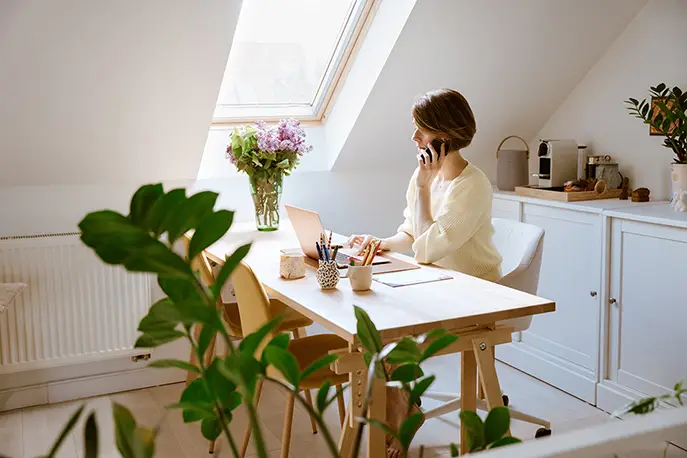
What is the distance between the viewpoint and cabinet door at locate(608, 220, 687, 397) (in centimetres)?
299

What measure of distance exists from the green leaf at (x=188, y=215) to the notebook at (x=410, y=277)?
1678mm

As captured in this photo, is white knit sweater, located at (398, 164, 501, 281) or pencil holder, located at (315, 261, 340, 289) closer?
pencil holder, located at (315, 261, 340, 289)

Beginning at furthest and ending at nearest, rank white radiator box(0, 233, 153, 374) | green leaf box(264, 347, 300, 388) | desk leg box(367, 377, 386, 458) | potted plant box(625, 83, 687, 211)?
white radiator box(0, 233, 153, 374)
potted plant box(625, 83, 687, 211)
desk leg box(367, 377, 386, 458)
green leaf box(264, 347, 300, 388)

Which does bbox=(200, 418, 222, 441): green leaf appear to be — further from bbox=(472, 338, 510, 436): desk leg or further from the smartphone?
the smartphone

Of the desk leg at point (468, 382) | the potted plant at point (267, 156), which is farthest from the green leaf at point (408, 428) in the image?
the potted plant at point (267, 156)

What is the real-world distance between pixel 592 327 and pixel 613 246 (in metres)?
0.40

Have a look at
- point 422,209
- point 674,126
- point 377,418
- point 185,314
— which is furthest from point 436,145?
point 185,314

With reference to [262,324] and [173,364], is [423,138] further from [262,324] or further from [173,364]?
[173,364]

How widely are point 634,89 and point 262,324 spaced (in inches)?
88.4

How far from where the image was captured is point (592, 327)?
341 cm

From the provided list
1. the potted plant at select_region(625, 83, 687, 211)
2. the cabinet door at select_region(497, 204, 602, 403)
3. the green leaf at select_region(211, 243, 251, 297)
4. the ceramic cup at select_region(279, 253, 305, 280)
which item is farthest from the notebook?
the green leaf at select_region(211, 243, 251, 297)

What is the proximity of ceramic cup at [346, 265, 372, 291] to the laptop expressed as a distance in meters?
0.32

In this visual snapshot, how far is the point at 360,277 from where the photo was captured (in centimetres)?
234

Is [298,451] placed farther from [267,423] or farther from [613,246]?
[613,246]
